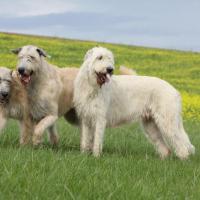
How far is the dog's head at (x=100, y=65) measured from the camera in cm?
1030

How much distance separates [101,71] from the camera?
10406mm

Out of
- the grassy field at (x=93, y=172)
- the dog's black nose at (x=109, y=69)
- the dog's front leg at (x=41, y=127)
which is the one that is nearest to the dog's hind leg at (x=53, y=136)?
the grassy field at (x=93, y=172)

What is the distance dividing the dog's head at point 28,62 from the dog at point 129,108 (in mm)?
777

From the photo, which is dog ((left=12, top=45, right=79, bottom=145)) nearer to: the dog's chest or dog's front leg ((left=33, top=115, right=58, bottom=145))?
dog's front leg ((left=33, top=115, right=58, bottom=145))

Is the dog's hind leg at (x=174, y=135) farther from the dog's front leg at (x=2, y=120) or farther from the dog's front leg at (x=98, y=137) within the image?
the dog's front leg at (x=2, y=120)

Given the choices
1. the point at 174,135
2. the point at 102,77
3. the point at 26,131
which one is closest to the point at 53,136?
the point at 26,131

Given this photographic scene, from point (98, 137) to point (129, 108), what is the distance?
3.44 ft

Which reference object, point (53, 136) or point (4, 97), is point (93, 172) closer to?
point (4, 97)

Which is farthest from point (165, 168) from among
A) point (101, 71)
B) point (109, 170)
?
point (101, 71)

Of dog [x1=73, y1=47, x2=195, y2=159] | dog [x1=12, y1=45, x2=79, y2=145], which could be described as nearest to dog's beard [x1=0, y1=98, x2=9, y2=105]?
dog [x1=12, y1=45, x2=79, y2=145]

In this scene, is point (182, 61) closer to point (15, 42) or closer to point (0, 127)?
point (15, 42)

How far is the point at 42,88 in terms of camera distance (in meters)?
11.3

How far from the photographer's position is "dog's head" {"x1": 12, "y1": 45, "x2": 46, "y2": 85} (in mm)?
10696

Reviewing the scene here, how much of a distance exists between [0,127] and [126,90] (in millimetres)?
2473
